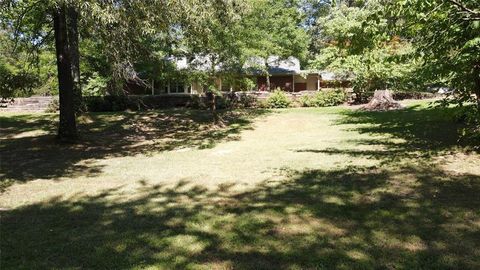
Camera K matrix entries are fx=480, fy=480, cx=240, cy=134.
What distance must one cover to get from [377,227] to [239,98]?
25205mm

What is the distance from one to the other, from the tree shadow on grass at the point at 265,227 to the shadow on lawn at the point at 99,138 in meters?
3.75

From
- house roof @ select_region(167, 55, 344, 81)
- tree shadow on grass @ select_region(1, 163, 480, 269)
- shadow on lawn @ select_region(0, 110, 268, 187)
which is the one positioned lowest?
tree shadow on grass @ select_region(1, 163, 480, 269)

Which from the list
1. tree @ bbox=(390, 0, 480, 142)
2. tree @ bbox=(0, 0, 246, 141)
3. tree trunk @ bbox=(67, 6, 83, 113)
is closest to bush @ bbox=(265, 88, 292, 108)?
tree trunk @ bbox=(67, 6, 83, 113)

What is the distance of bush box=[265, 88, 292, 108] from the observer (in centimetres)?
2970

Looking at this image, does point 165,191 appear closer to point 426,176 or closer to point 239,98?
point 426,176

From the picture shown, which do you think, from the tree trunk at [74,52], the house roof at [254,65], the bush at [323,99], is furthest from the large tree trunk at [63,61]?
the bush at [323,99]

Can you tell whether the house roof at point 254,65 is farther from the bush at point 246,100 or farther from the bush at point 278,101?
the bush at point 278,101

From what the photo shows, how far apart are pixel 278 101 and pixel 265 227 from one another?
24.2 m

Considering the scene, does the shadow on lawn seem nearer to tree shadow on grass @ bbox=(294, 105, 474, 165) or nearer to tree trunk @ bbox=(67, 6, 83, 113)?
tree trunk @ bbox=(67, 6, 83, 113)

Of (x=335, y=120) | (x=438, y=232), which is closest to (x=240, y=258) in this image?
(x=438, y=232)

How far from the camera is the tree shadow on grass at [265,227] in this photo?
481 centimetres

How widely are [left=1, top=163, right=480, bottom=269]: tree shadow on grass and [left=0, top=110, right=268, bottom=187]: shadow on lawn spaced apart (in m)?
3.75

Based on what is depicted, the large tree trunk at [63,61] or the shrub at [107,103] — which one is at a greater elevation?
the large tree trunk at [63,61]

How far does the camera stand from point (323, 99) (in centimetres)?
2977
